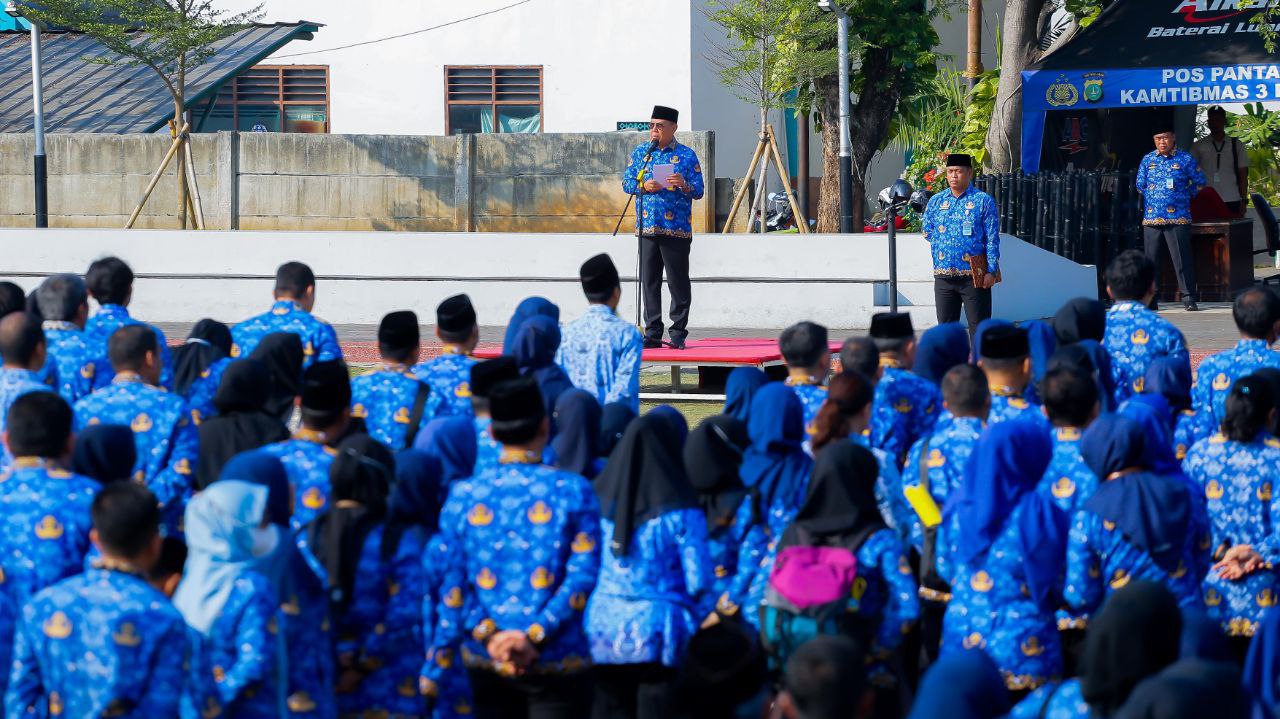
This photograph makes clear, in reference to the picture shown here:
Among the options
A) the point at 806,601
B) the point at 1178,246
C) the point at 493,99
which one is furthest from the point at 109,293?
the point at 493,99

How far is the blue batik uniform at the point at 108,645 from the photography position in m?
4.24

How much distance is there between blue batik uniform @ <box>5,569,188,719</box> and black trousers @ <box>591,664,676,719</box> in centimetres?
135

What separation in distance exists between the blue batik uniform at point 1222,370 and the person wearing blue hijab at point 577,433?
2984 mm

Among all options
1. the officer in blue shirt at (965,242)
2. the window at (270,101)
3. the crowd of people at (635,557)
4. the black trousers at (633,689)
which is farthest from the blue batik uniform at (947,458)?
the window at (270,101)

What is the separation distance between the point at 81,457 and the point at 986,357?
3393 mm

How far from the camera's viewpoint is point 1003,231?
61.7 feet

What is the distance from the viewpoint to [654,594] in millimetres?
5078

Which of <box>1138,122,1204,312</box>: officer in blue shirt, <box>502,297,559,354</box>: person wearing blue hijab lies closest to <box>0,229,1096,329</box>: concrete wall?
<box>1138,122,1204,312</box>: officer in blue shirt

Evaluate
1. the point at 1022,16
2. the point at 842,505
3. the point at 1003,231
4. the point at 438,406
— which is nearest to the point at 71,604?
the point at 842,505

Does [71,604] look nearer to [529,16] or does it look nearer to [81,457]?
[81,457]

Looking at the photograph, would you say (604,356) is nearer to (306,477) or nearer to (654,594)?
(306,477)

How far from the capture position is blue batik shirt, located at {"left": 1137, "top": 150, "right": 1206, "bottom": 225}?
17.8 m

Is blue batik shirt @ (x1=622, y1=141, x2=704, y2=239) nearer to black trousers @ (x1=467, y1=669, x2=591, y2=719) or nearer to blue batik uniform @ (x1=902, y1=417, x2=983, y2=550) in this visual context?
blue batik uniform @ (x1=902, y1=417, x2=983, y2=550)

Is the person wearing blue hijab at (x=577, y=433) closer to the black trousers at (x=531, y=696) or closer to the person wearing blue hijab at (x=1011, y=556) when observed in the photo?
the black trousers at (x=531, y=696)
